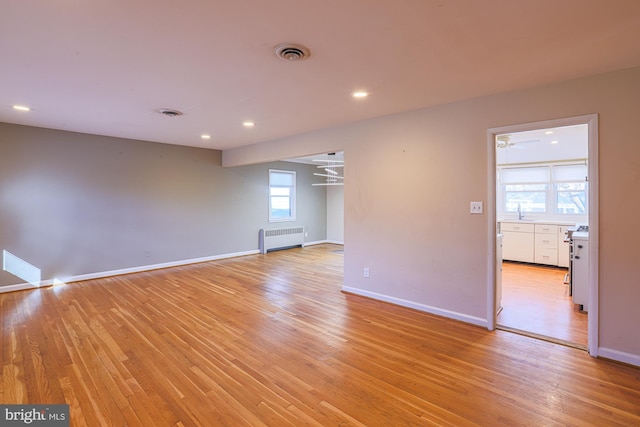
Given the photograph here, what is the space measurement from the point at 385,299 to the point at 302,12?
3341 millimetres

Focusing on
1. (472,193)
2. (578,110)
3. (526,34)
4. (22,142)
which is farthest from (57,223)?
(578,110)

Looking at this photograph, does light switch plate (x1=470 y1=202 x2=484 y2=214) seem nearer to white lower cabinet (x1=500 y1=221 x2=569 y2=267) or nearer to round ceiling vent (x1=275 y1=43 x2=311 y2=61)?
round ceiling vent (x1=275 y1=43 x2=311 y2=61)

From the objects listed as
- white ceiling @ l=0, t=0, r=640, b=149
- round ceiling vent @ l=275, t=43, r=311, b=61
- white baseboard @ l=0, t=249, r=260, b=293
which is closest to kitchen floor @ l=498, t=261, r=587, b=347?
white ceiling @ l=0, t=0, r=640, b=149

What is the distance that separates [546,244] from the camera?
5824 mm

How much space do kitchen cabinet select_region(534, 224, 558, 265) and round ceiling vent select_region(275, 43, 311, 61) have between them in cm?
592

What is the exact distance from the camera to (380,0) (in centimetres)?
161

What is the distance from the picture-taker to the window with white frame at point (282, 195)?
8.05 meters

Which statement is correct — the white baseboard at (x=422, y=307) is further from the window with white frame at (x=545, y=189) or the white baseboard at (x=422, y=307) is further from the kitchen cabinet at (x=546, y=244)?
the window with white frame at (x=545, y=189)

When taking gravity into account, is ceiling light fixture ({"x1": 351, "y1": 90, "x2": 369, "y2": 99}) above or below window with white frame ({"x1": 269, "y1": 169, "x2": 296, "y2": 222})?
above

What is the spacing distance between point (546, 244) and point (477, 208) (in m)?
3.86

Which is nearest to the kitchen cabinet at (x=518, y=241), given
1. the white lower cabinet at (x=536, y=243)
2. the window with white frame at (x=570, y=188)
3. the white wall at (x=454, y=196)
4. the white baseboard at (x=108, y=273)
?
the white lower cabinet at (x=536, y=243)

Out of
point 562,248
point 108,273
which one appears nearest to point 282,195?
point 108,273

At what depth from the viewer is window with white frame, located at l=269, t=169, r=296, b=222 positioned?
805 cm

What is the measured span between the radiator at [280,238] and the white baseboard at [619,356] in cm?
636
